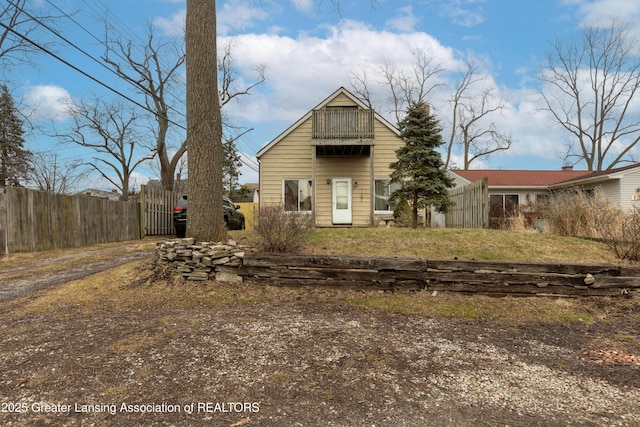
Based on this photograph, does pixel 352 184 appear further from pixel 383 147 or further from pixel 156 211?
pixel 156 211

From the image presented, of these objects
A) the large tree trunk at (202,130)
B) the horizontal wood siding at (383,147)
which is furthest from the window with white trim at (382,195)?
the large tree trunk at (202,130)

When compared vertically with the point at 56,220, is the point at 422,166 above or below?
above

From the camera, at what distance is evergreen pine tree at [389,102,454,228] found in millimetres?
11047

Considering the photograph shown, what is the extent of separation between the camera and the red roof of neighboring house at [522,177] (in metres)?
23.9

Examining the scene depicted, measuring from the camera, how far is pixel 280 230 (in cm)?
601

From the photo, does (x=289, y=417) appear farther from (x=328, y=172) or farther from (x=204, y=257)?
(x=328, y=172)

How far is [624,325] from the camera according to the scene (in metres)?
4.07

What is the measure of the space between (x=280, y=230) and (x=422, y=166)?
266 inches

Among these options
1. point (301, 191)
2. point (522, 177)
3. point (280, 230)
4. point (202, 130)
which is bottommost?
point (280, 230)

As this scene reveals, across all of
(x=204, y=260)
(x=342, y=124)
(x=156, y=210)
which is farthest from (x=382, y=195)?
(x=204, y=260)

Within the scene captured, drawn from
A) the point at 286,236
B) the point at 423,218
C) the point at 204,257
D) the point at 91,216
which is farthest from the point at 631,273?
the point at 91,216

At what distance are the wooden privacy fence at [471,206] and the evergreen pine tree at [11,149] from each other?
Answer: 80.9 ft

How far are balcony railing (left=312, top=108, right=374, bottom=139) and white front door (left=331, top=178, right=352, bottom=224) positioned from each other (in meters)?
2.30

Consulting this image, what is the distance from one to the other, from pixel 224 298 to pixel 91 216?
29.9 feet
